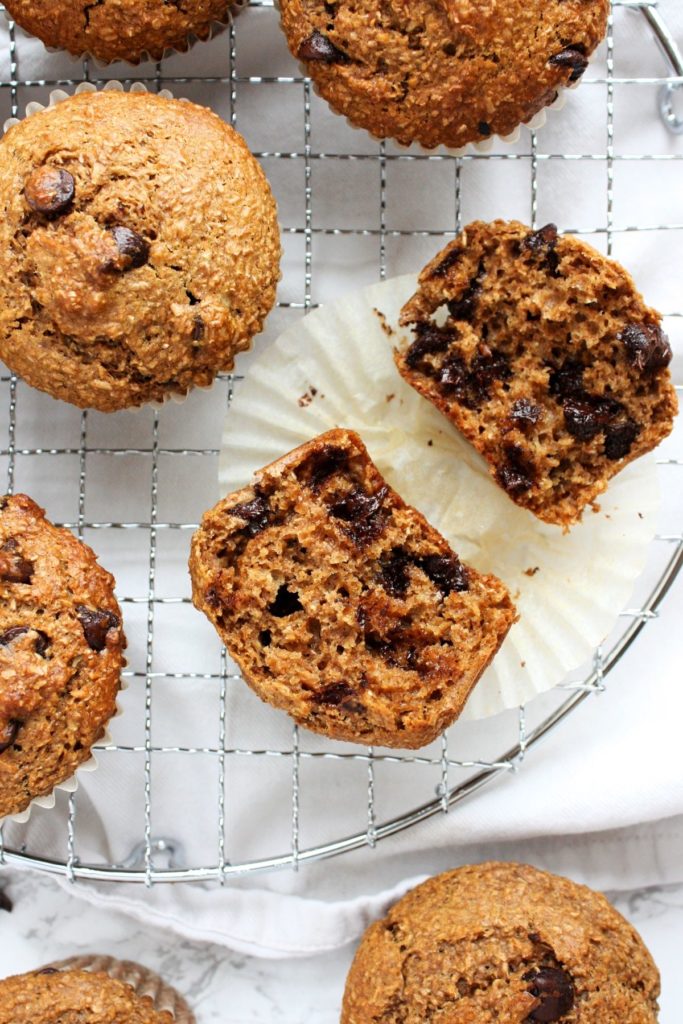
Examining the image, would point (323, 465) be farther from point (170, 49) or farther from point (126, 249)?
point (170, 49)

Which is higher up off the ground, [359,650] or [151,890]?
[359,650]

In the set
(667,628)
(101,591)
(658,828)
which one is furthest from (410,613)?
(658,828)

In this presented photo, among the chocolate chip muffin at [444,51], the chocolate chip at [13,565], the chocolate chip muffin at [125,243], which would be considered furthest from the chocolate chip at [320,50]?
the chocolate chip at [13,565]

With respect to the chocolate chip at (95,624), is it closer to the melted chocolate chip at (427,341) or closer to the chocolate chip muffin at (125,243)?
the chocolate chip muffin at (125,243)

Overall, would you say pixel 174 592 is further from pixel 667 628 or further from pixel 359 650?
pixel 667 628

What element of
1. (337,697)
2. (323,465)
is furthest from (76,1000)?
(323,465)

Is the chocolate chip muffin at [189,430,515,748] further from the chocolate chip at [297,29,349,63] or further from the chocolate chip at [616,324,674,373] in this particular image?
the chocolate chip at [297,29,349,63]
